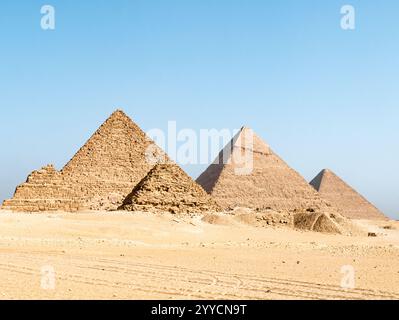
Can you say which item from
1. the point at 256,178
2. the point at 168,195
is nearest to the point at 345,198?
the point at 256,178

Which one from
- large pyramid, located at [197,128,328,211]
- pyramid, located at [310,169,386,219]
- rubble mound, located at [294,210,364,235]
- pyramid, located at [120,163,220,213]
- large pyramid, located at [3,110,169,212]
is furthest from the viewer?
pyramid, located at [310,169,386,219]

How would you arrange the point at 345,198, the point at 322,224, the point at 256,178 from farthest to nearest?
the point at 345,198 < the point at 256,178 < the point at 322,224

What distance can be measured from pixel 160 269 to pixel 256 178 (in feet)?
171

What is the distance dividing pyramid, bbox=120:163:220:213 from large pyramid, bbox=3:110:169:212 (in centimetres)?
807

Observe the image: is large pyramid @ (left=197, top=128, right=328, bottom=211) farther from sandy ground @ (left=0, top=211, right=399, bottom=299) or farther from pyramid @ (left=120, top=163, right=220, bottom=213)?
sandy ground @ (left=0, top=211, right=399, bottom=299)

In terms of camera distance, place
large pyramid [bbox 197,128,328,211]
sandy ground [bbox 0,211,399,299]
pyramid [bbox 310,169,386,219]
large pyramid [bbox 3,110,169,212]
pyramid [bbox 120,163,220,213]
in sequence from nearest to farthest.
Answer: sandy ground [bbox 0,211,399,299] < pyramid [bbox 120,163,220,213] < large pyramid [bbox 3,110,169,212] < large pyramid [bbox 197,128,328,211] < pyramid [bbox 310,169,386,219]

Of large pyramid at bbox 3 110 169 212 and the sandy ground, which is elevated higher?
large pyramid at bbox 3 110 169 212

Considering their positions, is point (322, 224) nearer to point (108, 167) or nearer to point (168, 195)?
point (168, 195)

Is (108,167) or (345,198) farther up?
(108,167)

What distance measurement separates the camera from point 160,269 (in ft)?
36.5

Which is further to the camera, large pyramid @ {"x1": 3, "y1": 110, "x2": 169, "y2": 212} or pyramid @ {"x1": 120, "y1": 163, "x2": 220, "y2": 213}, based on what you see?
large pyramid @ {"x1": 3, "y1": 110, "x2": 169, "y2": 212}

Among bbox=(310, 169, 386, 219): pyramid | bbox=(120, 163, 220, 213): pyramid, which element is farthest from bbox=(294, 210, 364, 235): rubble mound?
bbox=(310, 169, 386, 219): pyramid

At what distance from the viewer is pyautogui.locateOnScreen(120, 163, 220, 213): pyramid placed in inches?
1306
